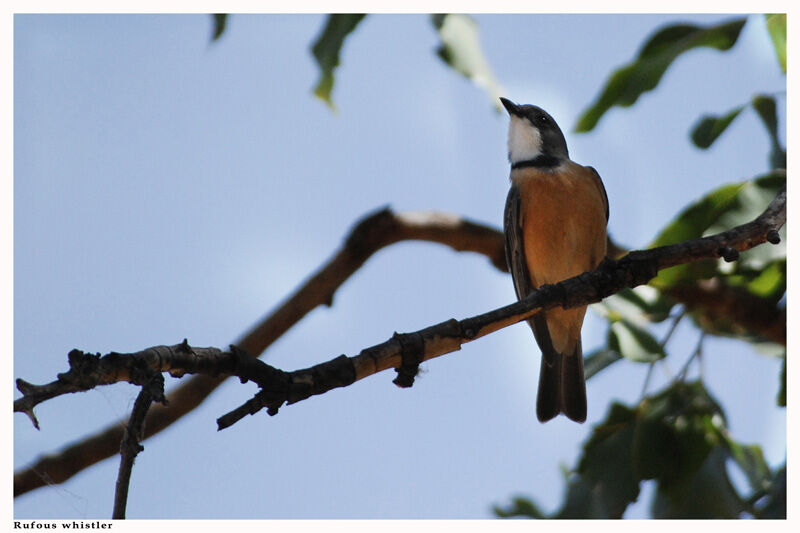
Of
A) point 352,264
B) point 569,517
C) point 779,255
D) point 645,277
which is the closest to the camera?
point 645,277

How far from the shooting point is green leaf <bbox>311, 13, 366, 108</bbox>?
15.2 feet

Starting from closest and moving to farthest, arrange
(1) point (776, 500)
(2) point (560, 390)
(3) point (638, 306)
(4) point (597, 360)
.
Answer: (1) point (776, 500) < (2) point (560, 390) < (3) point (638, 306) < (4) point (597, 360)

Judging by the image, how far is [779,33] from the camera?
13.4 feet

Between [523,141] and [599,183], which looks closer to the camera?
[599,183]

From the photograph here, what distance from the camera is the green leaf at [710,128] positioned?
4637mm

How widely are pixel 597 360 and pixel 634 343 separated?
513 millimetres

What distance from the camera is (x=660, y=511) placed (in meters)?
4.70

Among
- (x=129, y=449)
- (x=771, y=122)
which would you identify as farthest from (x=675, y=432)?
(x=129, y=449)

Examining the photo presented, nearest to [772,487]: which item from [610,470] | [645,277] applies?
[610,470]

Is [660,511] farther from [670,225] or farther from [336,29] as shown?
[336,29]

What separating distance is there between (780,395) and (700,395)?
56 cm

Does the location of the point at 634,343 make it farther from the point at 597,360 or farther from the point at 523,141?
the point at 523,141

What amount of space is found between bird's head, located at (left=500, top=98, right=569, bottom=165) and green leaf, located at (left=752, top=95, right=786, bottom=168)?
45.1 inches

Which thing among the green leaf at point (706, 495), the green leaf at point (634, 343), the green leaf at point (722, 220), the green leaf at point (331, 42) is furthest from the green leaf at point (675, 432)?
the green leaf at point (331, 42)
